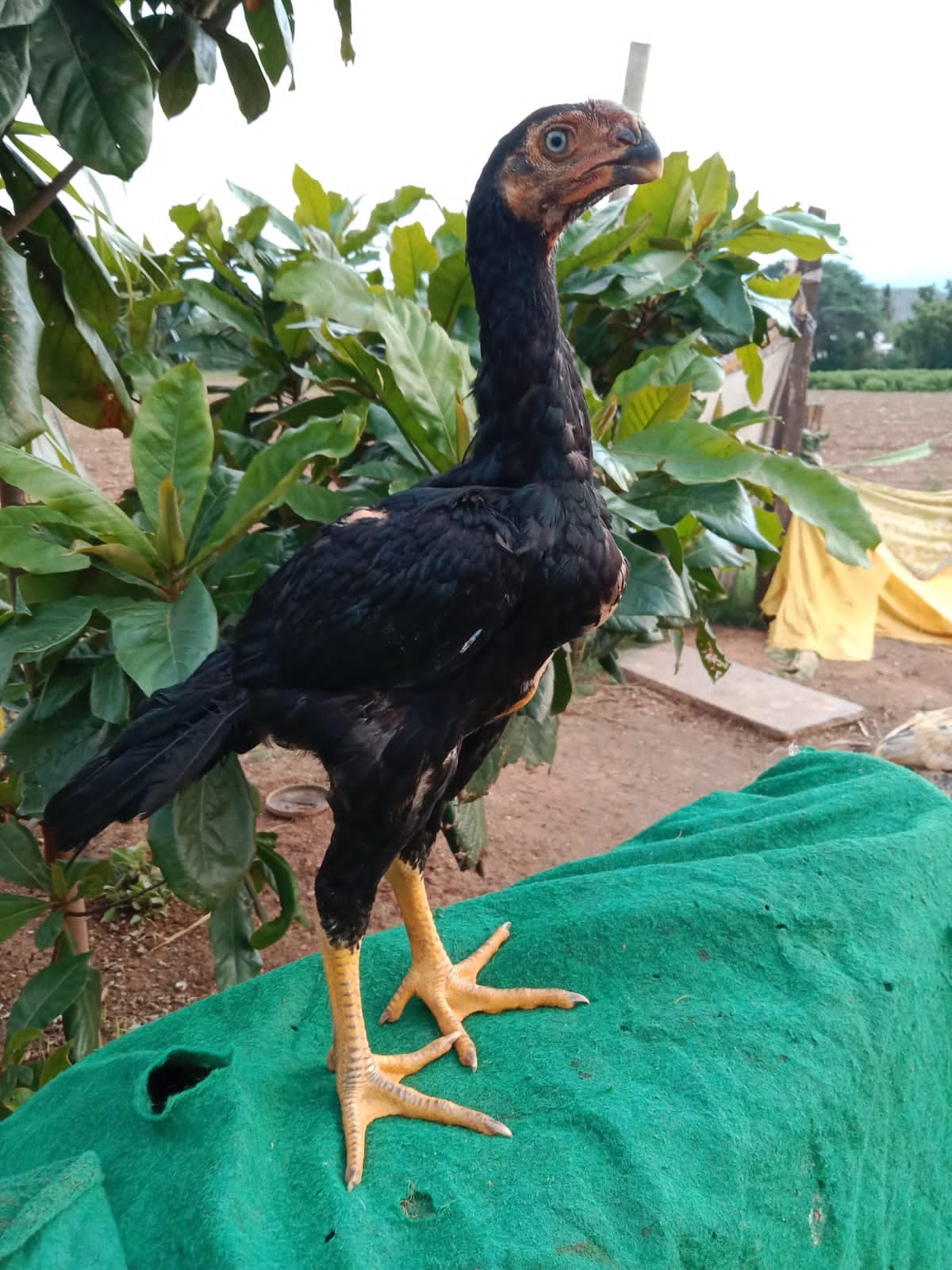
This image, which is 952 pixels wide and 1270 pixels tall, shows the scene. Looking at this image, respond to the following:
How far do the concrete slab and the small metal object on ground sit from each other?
1.94 metres

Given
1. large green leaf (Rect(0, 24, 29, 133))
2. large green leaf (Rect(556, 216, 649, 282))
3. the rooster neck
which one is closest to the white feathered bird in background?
large green leaf (Rect(556, 216, 649, 282))

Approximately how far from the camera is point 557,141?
1317 mm

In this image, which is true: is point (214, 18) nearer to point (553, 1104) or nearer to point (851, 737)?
point (553, 1104)

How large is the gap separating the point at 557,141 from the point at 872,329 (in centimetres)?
2100

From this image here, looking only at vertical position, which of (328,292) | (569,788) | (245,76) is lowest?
(569,788)

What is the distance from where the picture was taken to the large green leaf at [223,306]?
7.71 ft

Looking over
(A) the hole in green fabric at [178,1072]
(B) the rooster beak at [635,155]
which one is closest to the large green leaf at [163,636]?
(A) the hole in green fabric at [178,1072]

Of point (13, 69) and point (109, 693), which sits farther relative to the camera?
point (109, 693)

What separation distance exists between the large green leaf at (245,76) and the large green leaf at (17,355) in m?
0.73

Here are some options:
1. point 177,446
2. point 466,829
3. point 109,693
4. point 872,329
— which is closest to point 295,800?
point 466,829

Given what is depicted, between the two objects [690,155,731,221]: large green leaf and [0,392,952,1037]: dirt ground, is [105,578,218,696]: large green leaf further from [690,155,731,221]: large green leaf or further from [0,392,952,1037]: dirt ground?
[690,155,731,221]: large green leaf

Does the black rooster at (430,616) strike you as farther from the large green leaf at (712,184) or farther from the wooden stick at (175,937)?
the wooden stick at (175,937)

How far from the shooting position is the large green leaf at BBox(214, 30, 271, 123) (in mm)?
1870

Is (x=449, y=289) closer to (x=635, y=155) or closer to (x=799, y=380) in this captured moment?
(x=635, y=155)
